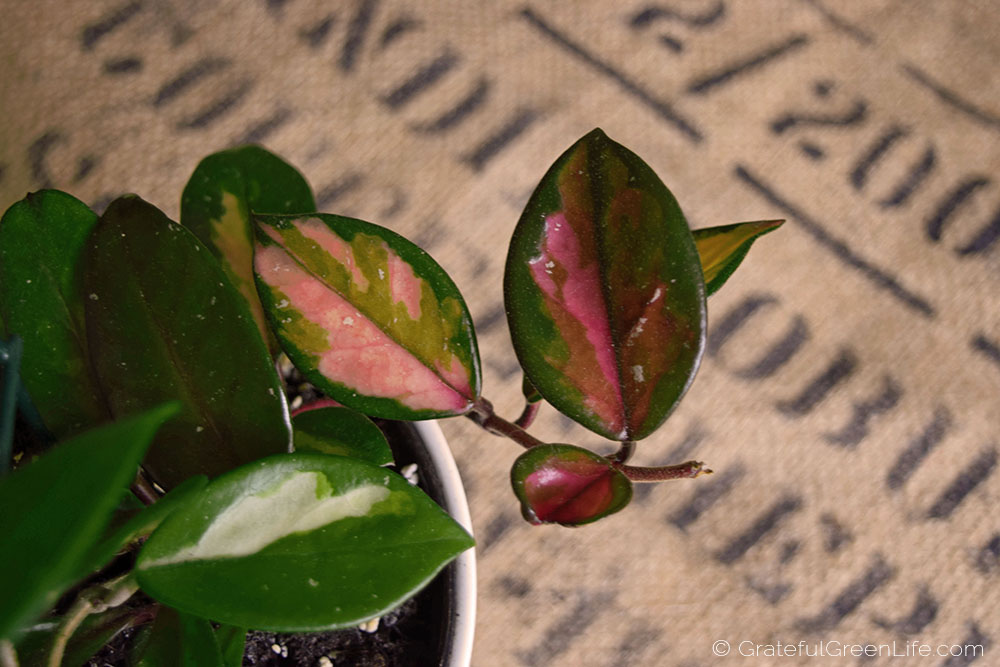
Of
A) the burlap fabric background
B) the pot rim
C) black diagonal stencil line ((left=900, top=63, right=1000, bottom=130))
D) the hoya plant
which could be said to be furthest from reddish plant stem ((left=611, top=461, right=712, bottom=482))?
black diagonal stencil line ((left=900, top=63, right=1000, bottom=130))

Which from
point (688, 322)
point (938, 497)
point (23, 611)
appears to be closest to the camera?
point (23, 611)

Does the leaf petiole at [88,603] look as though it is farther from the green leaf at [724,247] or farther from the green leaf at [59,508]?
the green leaf at [724,247]

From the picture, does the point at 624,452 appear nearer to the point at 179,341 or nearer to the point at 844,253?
the point at 179,341

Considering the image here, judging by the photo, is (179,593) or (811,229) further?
(811,229)

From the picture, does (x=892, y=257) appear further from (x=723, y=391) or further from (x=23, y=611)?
(x=23, y=611)

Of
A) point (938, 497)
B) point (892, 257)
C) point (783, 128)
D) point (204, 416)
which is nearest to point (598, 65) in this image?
point (783, 128)

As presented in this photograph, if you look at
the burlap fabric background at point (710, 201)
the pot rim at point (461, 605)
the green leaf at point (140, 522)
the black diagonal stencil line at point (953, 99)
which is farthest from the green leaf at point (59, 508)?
the black diagonal stencil line at point (953, 99)
